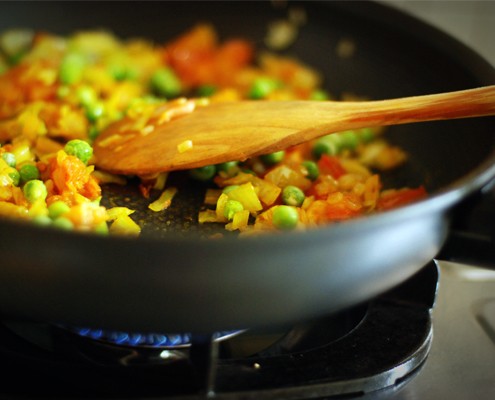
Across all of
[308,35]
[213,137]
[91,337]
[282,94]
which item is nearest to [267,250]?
[91,337]

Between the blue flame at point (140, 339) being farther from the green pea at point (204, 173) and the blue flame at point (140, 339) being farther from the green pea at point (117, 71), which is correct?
the green pea at point (117, 71)

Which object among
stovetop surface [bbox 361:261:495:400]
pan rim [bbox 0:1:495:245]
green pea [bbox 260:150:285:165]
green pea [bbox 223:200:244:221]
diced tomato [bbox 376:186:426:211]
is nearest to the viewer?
pan rim [bbox 0:1:495:245]

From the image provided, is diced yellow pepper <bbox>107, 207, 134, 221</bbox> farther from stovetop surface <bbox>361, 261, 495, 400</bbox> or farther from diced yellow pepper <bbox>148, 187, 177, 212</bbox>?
stovetop surface <bbox>361, 261, 495, 400</bbox>

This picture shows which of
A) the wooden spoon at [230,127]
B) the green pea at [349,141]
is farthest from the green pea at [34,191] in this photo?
the green pea at [349,141]

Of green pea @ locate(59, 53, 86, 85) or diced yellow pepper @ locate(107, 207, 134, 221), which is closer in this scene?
diced yellow pepper @ locate(107, 207, 134, 221)

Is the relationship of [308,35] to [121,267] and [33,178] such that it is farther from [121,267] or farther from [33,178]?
[121,267]

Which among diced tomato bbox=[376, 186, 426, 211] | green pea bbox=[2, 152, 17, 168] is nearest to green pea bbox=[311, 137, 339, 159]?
diced tomato bbox=[376, 186, 426, 211]

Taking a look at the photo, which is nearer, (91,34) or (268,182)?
(268,182)

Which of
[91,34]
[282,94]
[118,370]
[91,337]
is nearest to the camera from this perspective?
[118,370]
